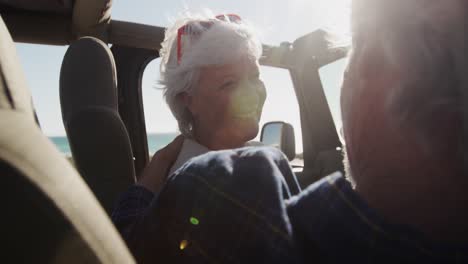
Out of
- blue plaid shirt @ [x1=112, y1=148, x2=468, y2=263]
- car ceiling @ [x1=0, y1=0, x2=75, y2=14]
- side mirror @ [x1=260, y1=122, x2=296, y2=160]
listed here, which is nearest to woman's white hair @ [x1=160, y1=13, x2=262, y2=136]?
car ceiling @ [x1=0, y1=0, x2=75, y2=14]

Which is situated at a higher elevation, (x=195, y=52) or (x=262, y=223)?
(x=262, y=223)

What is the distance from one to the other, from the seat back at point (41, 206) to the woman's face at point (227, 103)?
132cm

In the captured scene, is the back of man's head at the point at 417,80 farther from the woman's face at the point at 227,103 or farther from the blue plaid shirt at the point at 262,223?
the woman's face at the point at 227,103

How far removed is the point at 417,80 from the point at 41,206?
489mm

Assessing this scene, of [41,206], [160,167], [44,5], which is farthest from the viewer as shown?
[44,5]

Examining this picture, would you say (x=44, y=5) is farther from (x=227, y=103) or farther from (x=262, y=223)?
(x=262, y=223)

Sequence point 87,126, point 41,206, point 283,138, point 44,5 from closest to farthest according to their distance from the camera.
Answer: point 41,206 < point 87,126 < point 44,5 < point 283,138

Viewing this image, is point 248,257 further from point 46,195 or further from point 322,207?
point 46,195

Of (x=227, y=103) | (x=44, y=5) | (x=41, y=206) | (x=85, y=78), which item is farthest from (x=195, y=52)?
(x=41, y=206)

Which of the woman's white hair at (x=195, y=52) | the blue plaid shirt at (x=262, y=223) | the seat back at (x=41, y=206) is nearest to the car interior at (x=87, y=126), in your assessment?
the seat back at (x=41, y=206)

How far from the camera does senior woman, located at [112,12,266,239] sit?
1.69 meters

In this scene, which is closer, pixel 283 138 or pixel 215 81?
pixel 215 81

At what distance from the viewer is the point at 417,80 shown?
54 cm

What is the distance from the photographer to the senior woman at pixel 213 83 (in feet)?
5.54
